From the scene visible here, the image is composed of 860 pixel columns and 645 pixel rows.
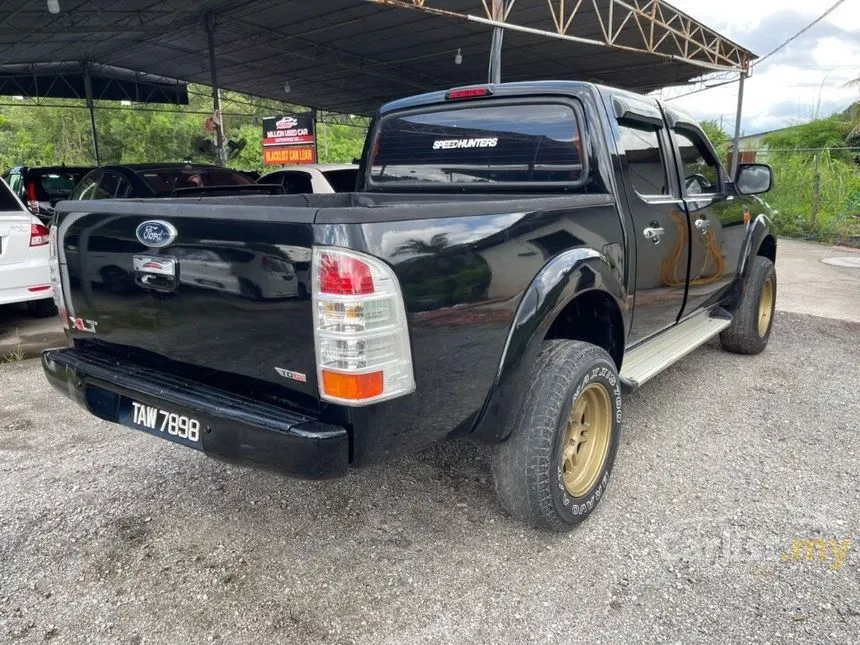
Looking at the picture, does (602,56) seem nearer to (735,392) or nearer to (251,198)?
(735,392)

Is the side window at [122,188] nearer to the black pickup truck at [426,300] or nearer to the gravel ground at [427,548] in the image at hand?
the gravel ground at [427,548]

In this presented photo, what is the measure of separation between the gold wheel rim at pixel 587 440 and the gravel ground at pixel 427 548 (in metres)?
0.21

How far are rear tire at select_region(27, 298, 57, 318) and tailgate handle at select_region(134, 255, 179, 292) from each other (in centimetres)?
506

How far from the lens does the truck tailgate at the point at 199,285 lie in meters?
2.07

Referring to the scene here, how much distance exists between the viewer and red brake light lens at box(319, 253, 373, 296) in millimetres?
1949

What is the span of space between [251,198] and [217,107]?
42.7 feet

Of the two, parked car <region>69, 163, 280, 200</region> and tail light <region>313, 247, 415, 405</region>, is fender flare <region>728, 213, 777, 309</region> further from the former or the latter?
parked car <region>69, 163, 280, 200</region>

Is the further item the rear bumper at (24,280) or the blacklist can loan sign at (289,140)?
the blacklist can loan sign at (289,140)

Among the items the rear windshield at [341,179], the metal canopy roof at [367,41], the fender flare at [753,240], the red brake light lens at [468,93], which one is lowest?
the fender flare at [753,240]

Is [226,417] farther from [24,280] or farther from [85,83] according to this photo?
[85,83]

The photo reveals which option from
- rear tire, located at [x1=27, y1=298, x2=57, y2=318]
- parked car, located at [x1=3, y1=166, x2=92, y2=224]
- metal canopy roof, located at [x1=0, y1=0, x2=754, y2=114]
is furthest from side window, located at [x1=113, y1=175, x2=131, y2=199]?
metal canopy roof, located at [x1=0, y1=0, x2=754, y2=114]

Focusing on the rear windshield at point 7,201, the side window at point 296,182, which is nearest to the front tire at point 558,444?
the rear windshield at point 7,201

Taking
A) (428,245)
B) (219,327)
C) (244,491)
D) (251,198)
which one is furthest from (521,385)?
(251,198)

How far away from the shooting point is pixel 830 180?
13180mm
